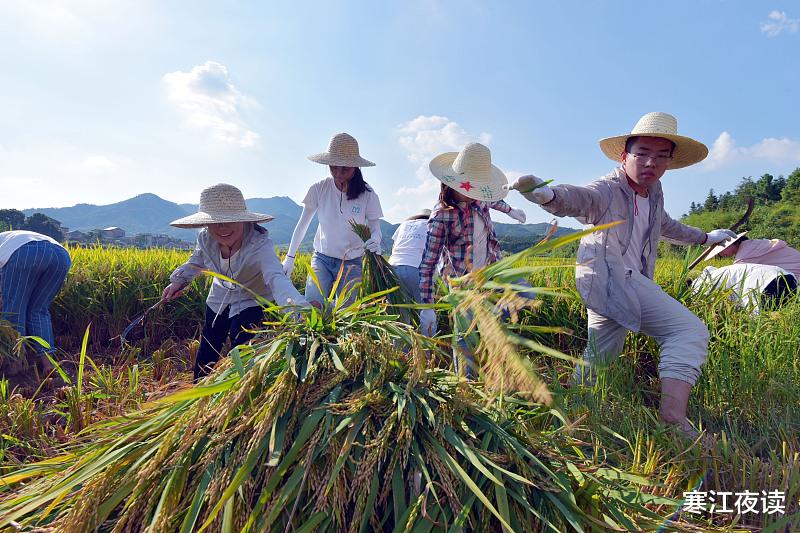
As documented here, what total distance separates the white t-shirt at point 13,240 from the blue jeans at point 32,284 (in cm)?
3

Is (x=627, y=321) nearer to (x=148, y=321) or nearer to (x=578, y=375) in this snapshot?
(x=578, y=375)

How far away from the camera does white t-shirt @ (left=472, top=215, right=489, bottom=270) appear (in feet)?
9.38

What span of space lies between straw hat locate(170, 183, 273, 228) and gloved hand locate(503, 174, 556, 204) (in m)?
1.54

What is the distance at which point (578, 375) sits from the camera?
2.48 m

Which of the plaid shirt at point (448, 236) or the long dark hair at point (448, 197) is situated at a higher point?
Result: the long dark hair at point (448, 197)

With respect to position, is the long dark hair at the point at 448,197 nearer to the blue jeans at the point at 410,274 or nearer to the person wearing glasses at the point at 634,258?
the person wearing glasses at the point at 634,258

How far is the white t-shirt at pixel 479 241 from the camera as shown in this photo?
286cm

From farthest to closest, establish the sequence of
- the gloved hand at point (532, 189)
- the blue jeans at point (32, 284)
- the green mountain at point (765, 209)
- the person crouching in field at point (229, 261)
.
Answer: the green mountain at point (765, 209)
the blue jeans at point (32, 284)
the person crouching in field at point (229, 261)
the gloved hand at point (532, 189)

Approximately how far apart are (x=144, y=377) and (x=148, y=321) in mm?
1851

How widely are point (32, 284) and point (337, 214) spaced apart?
2442mm

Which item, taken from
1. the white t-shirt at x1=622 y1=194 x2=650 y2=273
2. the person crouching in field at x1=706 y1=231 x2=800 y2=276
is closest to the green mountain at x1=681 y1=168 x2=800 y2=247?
the person crouching in field at x1=706 y1=231 x2=800 y2=276

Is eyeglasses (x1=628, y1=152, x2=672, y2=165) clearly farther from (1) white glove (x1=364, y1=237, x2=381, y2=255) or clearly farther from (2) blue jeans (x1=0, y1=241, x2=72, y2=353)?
(2) blue jeans (x1=0, y1=241, x2=72, y2=353)

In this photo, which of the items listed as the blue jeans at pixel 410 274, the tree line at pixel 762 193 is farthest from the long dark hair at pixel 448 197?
the tree line at pixel 762 193

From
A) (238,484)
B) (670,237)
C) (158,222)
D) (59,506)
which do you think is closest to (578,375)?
(670,237)
